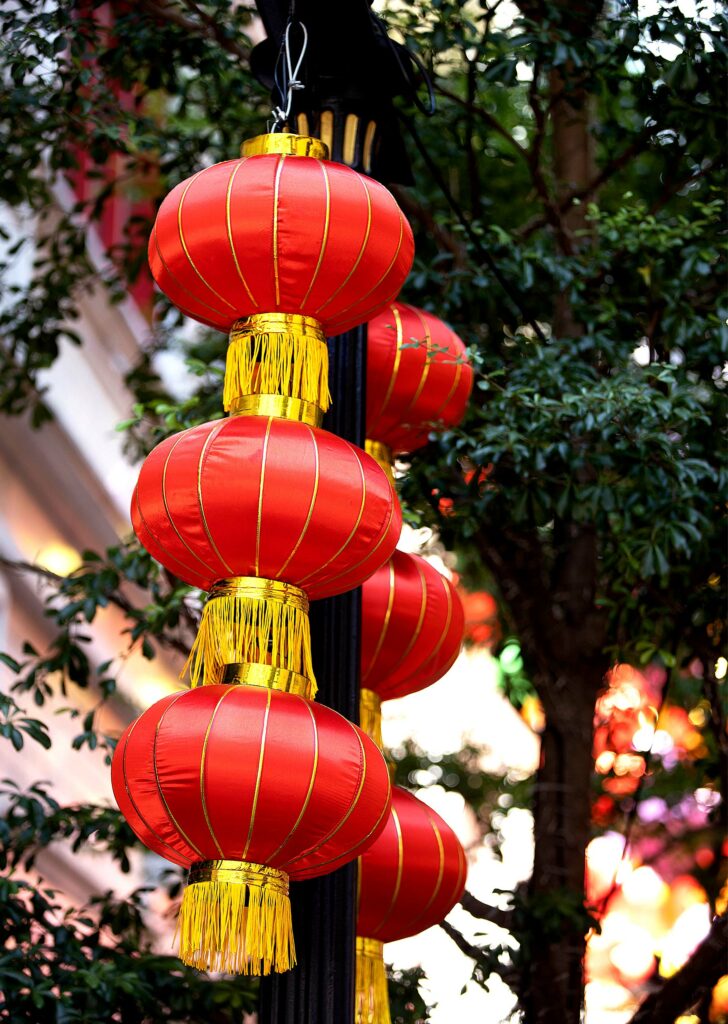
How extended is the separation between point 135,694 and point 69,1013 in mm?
5597

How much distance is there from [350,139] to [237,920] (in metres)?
2.14

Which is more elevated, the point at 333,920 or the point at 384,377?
the point at 384,377

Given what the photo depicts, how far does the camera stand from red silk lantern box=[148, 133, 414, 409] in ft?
11.2

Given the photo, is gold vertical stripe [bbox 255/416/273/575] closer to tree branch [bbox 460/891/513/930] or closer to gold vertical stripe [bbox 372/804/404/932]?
gold vertical stripe [bbox 372/804/404/932]

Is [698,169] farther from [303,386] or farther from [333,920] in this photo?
[333,920]

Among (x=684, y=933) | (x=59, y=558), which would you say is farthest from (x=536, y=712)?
(x=684, y=933)

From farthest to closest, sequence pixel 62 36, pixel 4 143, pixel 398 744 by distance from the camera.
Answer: pixel 398 744 → pixel 4 143 → pixel 62 36

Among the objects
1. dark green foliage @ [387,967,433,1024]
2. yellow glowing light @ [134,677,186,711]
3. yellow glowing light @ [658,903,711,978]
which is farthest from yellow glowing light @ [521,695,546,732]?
yellow glowing light @ [134,677,186,711]

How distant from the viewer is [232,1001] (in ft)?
16.0

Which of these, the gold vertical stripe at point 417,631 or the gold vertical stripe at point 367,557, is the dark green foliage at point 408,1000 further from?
the gold vertical stripe at point 367,557

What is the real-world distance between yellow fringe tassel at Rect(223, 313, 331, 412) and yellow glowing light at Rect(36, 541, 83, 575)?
15.4ft

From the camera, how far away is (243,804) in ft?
9.88

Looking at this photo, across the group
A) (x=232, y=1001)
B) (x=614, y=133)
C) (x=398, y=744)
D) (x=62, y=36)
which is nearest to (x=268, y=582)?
(x=232, y=1001)

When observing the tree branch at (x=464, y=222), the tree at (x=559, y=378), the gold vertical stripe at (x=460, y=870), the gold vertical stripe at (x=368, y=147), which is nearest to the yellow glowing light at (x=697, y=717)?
the tree at (x=559, y=378)
